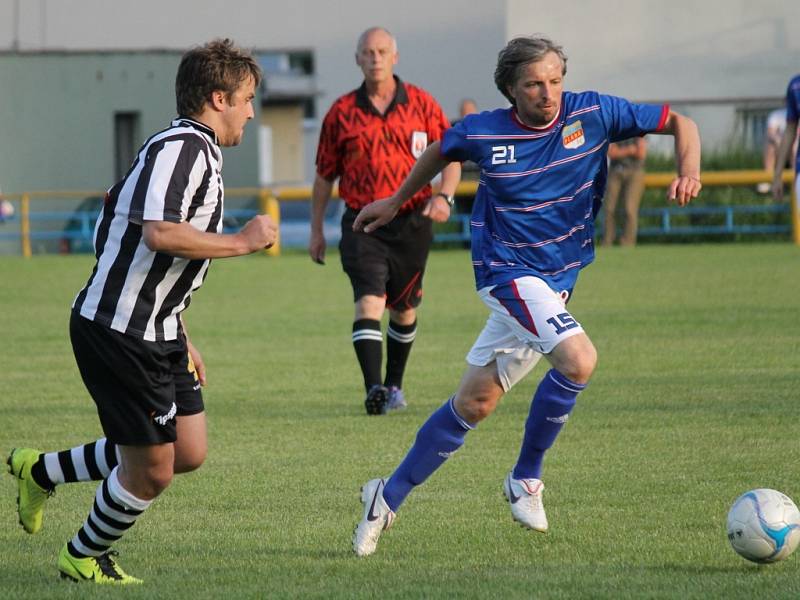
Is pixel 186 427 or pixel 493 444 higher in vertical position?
pixel 186 427

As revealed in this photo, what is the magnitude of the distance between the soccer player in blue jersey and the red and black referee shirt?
328cm

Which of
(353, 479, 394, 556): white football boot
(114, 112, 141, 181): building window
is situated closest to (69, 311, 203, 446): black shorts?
(353, 479, 394, 556): white football boot

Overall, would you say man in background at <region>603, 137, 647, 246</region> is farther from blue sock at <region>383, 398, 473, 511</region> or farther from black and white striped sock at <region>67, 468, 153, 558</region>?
black and white striped sock at <region>67, 468, 153, 558</region>

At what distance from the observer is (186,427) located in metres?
4.95

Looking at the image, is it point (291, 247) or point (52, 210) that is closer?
point (291, 247)

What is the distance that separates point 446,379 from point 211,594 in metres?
5.49

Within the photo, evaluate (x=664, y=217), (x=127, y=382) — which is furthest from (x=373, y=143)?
(x=664, y=217)

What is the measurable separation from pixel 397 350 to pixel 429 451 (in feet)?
12.3

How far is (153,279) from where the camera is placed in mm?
4699

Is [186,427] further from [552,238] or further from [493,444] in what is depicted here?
[493,444]

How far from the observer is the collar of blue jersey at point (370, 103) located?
9203mm

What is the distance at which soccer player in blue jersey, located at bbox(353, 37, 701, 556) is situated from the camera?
546cm

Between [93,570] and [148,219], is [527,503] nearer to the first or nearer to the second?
[93,570]

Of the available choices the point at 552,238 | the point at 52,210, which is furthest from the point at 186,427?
the point at 52,210
